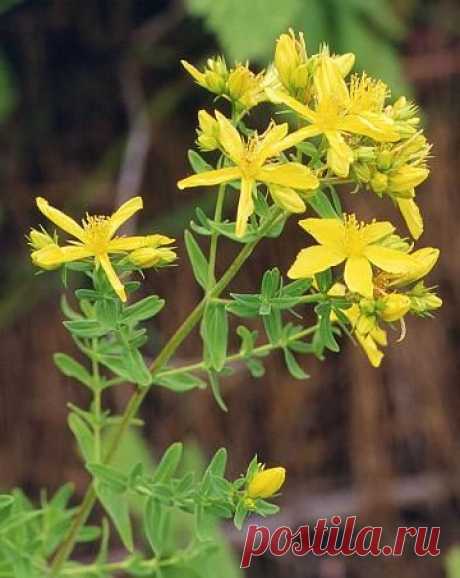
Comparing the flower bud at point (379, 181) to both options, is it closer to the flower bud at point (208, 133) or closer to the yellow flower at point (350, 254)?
the yellow flower at point (350, 254)

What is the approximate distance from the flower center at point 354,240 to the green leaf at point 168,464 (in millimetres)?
246

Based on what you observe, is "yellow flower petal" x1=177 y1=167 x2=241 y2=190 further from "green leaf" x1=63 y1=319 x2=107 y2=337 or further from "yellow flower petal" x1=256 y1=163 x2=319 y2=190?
"green leaf" x1=63 y1=319 x2=107 y2=337

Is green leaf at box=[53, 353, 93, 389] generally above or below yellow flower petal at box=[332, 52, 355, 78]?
below

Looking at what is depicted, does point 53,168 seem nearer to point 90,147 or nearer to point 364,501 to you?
point 90,147

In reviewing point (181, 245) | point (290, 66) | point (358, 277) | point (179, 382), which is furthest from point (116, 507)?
point (181, 245)

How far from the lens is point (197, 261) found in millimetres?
966

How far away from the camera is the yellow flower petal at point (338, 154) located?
2.75 ft

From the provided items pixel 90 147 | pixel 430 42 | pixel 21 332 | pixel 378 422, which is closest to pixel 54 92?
pixel 90 147

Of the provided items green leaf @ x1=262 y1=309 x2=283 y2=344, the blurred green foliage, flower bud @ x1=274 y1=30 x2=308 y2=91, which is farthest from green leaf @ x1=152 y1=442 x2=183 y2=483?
the blurred green foliage

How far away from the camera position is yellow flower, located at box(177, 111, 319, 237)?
838 mm

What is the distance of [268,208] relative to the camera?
89cm

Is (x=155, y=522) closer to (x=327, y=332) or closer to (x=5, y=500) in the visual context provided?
(x=5, y=500)

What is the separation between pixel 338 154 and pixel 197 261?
7.5 inches

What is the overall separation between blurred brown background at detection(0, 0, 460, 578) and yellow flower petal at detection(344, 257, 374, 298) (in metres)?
1.13
